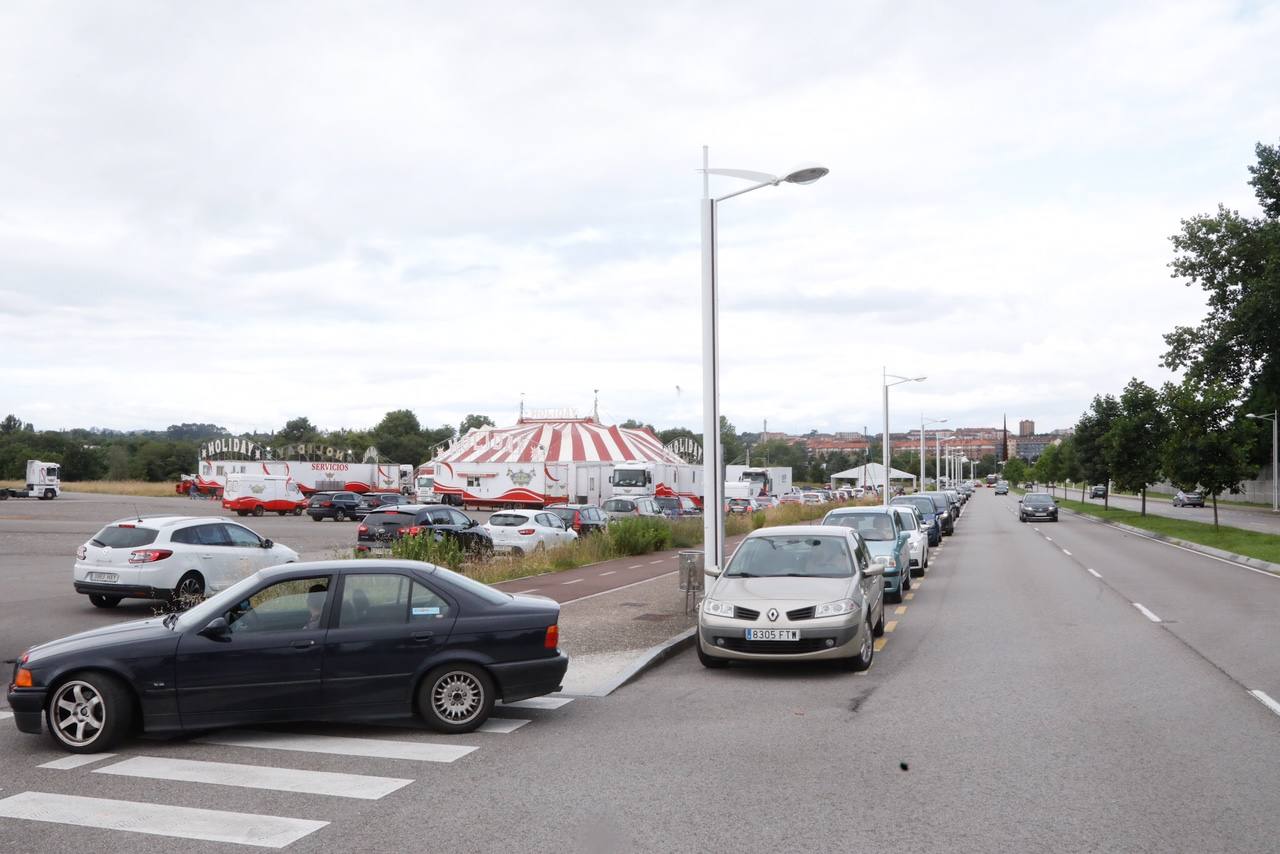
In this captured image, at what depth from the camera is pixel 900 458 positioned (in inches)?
6462

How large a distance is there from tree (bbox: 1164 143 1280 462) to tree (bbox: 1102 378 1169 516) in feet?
22.1

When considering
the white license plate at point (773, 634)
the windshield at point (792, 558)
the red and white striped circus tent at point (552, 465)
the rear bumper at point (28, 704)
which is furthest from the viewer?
the red and white striped circus tent at point (552, 465)

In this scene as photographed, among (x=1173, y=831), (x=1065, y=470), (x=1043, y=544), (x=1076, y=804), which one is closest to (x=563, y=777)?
(x=1076, y=804)

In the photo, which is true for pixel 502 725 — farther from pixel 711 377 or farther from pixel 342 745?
pixel 711 377

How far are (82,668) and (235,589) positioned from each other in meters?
1.16

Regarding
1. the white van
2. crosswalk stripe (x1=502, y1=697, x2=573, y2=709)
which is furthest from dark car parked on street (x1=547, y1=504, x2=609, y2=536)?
the white van

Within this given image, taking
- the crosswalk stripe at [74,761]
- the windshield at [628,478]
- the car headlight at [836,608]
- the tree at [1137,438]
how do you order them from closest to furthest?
the crosswalk stripe at [74,761], the car headlight at [836,608], the tree at [1137,438], the windshield at [628,478]

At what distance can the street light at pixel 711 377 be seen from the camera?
47.5 feet

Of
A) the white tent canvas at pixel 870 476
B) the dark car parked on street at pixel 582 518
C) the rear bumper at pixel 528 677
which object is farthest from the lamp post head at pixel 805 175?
the white tent canvas at pixel 870 476

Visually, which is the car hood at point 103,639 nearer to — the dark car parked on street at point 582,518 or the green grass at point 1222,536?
the green grass at point 1222,536

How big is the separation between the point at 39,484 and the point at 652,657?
2806 inches

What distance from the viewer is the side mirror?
777cm

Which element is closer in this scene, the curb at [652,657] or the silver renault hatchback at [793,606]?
the curb at [652,657]

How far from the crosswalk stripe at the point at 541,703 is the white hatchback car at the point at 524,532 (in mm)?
17017
